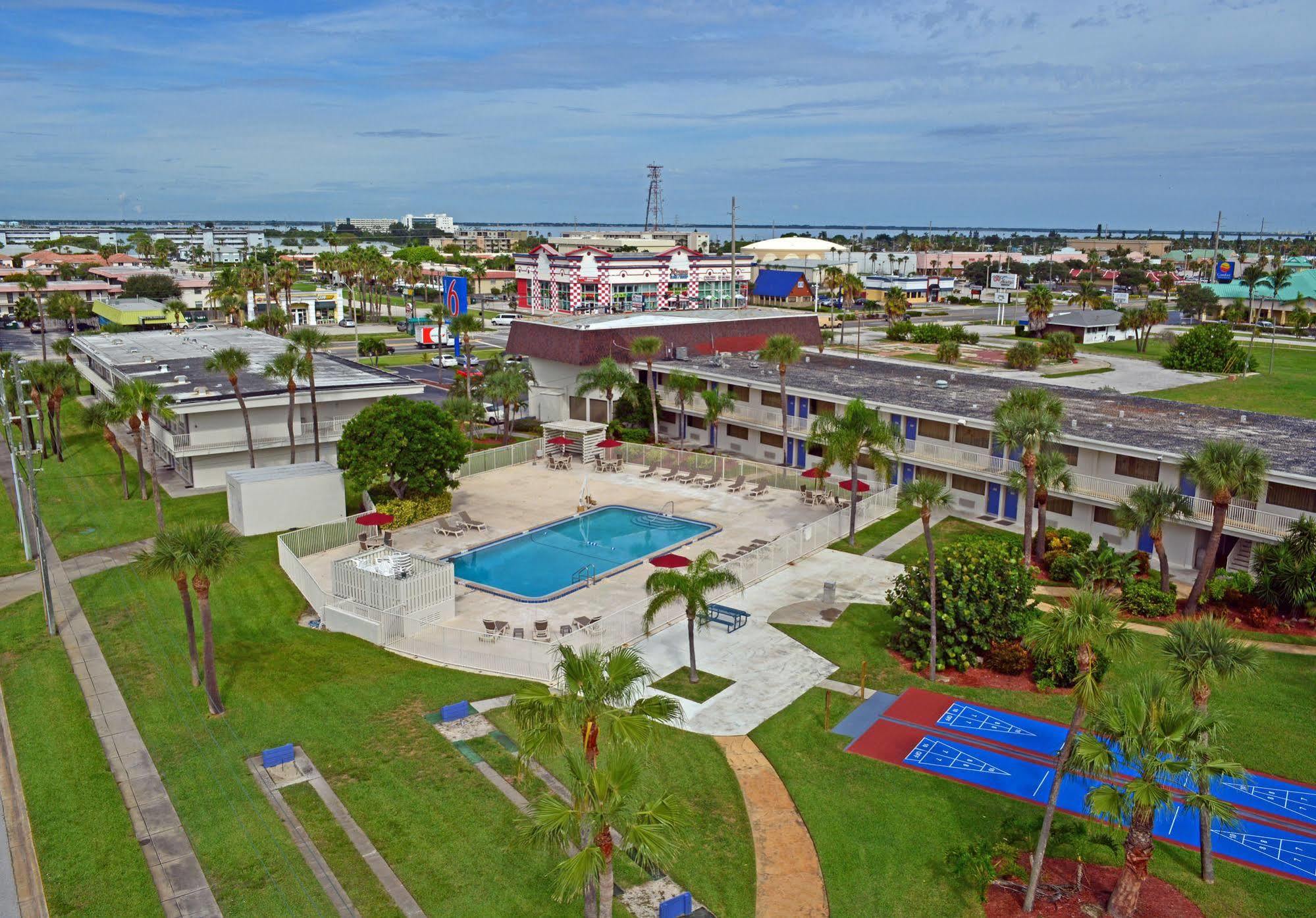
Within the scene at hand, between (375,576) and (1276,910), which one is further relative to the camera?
(375,576)

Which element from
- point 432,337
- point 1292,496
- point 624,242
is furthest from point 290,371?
point 624,242

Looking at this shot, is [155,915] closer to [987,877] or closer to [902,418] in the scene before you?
[987,877]

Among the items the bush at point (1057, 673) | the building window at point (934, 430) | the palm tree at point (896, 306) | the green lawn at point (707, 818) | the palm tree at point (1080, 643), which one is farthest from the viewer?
the palm tree at point (896, 306)

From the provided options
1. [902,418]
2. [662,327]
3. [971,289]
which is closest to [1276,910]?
[902,418]

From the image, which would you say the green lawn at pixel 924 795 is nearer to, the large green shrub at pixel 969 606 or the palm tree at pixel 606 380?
the large green shrub at pixel 969 606

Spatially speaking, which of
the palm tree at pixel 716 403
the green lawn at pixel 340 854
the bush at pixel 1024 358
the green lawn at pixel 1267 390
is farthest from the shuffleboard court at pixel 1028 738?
the bush at pixel 1024 358

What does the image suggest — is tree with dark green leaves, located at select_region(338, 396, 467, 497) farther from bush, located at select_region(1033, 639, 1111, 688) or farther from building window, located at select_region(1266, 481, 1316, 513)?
building window, located at select_region(1266, 481, 1316, 513)

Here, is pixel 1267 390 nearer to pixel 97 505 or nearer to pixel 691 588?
pixel 691 588
